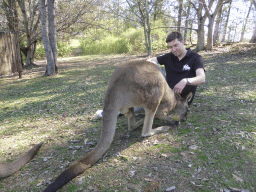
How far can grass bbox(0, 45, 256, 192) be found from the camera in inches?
87.3

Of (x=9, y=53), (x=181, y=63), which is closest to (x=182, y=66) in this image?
(x=181, y=63)

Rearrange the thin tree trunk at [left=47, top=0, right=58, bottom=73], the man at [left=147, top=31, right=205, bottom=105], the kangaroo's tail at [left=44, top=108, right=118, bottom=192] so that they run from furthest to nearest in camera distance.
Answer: the thin tree trunk at [left=47, top=0, right=58, bottom=73] → the man at [left=147, top=31, right=205, bottom=105] → the kangaroo's tail at [left=44, top=108, right=118, bottom=192]

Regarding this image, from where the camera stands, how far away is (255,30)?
1212 cm

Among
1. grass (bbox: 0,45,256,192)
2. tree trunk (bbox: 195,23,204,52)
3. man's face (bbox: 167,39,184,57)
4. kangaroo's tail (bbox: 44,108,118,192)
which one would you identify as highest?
tree trunk (bbox: 195,23,204,52)

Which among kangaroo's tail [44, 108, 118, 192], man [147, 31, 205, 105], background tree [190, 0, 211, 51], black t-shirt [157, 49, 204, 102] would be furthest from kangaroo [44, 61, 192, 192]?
background tree [190, 0, 211, 51]

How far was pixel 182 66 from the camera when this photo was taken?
3359 millimetres

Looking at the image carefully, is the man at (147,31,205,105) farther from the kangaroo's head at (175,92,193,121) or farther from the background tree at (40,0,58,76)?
the background tree at (40,0,58,76)

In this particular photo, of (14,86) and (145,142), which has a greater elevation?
(14,86)

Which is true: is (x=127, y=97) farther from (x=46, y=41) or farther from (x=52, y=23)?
(x=52, y=23)

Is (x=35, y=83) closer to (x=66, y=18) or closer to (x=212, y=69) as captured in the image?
(x=66, y=18)

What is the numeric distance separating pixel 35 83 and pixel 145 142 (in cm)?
607

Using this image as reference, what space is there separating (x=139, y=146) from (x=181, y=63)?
1663 mm

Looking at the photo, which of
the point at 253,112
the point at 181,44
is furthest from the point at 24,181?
the point at 253,112

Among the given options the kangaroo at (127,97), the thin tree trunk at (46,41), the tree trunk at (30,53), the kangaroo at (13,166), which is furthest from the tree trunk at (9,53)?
the kangaroo at (127,97)
